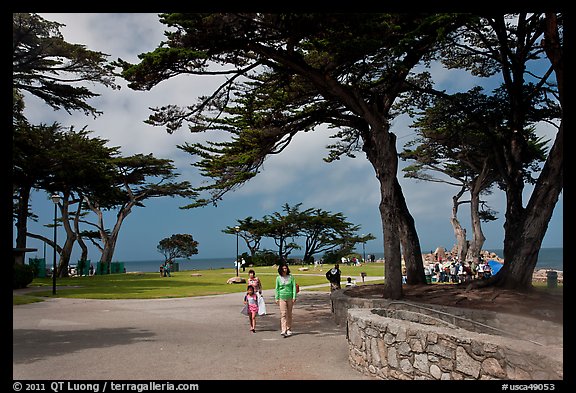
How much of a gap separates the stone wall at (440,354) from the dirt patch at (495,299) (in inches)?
186

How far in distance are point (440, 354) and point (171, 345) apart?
17.8 ft

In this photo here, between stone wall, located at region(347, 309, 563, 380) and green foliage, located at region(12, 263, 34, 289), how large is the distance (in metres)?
20.5

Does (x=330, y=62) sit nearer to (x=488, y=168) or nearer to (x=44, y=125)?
(x=488, y=168)

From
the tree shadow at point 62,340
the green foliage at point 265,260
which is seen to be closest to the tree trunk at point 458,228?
Answer: the green foliage at point 265,260

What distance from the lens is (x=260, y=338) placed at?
33.7 ft

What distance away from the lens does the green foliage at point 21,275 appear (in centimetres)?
2277

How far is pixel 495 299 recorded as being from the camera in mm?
11797

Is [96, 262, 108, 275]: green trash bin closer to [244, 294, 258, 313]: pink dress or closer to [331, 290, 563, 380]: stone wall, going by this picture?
[244, 294, 258, 313]: pink dress

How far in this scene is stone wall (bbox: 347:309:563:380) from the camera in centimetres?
509

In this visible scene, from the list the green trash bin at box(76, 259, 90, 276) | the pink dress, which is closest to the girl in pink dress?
the pink dress

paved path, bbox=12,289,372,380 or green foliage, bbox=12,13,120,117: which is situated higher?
green foliage, bbox=12,13,120,117

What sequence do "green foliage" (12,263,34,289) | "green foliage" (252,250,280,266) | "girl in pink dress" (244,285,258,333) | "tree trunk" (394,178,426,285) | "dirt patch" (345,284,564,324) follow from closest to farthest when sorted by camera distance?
"dirt patch" (345,284,564,324) → "girl in pink dress" (244,285,258,333) → "tree trunk" (394,178,426,285) → "green foliage" (12,263,34,289) → "green foliage" (252,250,280,266)

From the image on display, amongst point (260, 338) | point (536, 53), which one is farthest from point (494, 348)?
point (536, 53)
